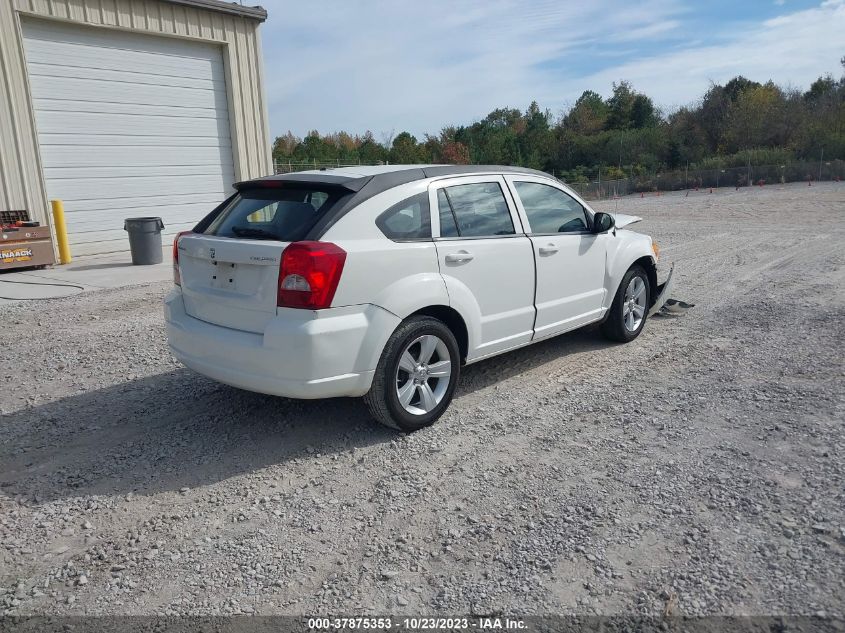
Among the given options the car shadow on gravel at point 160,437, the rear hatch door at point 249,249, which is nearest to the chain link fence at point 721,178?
the car shadow on gravel at point 160,437

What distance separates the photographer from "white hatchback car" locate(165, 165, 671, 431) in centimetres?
405

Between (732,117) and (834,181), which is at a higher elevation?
(732,117)

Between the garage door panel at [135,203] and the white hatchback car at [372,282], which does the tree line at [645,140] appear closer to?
the garage door panel at [135,203]

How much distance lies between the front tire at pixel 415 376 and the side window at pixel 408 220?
56cm

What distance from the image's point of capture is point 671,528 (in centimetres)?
336

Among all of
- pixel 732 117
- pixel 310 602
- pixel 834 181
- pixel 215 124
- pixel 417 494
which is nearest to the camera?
pixel 310 602

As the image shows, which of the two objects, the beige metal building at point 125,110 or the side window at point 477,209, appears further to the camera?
the beige metal building at point 125,110

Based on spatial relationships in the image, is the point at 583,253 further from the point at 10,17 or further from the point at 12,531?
the point at 10,17

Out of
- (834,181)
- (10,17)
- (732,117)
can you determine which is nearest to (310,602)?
(10,17)

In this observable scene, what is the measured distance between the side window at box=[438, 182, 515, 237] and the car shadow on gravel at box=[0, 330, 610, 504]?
50.4 inches

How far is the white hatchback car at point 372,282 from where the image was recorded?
4051 mm

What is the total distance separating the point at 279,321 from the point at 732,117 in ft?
173

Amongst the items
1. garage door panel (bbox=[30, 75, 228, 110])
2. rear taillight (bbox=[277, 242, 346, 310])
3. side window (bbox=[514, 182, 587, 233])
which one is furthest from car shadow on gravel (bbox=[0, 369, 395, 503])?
garage door panel (bbox=[30, 75, 228, 110])

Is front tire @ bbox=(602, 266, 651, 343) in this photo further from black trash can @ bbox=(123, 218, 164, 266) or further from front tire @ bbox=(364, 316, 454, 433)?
black trash can @ bbox=(123, 218, 164, 266)
